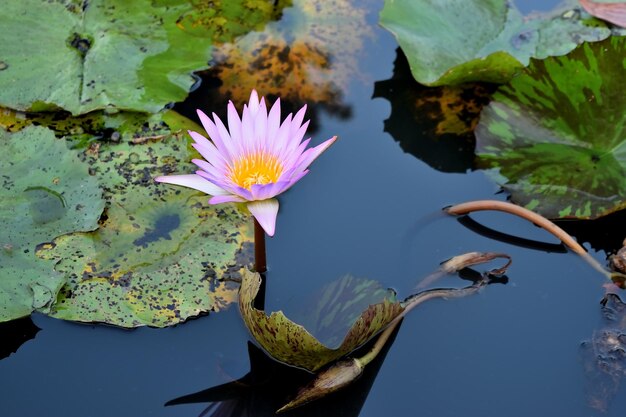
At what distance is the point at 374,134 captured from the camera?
2811 millimetres

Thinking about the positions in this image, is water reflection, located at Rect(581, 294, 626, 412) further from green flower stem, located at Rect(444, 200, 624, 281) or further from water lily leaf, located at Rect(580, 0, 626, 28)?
water lily leaf, located at Rect(580, 0, 626, 28)

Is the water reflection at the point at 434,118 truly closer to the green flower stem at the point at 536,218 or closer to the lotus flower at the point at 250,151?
the green flower stem at the point at 536,218

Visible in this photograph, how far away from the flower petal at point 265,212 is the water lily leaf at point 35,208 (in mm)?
599

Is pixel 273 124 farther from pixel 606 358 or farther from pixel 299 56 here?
pixel 606 358

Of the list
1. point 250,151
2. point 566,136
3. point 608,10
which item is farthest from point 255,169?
point 608,10

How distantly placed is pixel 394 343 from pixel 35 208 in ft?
3.91

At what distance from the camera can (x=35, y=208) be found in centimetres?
234

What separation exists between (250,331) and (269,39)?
4.43ft

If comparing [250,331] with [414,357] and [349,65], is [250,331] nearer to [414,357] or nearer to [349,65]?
[414,357]

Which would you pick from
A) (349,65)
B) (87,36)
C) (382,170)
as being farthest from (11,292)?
(349,65)

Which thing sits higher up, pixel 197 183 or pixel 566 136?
pixel 566 136

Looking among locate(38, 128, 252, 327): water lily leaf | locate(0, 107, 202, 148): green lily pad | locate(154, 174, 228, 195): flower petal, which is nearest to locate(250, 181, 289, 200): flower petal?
locate(154, 174, 228, 195): flower petal

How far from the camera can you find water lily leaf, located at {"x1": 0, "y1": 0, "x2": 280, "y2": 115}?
2.67 meters

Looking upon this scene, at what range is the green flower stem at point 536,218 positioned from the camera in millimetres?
2410
